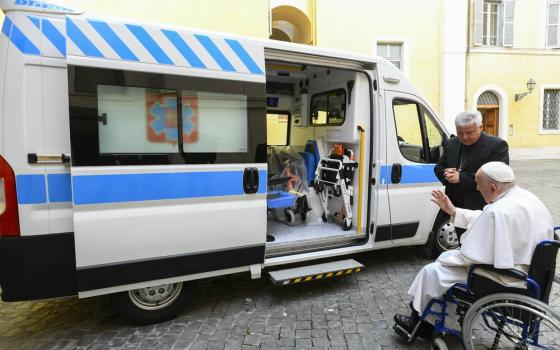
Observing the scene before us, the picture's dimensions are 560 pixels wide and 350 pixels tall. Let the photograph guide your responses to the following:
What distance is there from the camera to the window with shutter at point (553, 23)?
1641 cm

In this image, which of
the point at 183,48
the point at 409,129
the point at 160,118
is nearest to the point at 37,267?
the point at 160,118

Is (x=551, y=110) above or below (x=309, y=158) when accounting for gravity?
above

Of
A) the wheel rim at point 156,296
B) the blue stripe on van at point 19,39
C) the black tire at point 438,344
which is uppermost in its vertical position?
the blue stripe on van at point 19,39

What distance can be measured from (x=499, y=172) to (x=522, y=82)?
656 inches

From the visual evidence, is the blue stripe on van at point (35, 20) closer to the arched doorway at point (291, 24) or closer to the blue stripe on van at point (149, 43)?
the blue stripe on van at point (149, 43)

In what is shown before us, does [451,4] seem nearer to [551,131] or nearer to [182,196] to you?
[551,131]

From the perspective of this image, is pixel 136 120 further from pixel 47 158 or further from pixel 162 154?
pixel 47 158

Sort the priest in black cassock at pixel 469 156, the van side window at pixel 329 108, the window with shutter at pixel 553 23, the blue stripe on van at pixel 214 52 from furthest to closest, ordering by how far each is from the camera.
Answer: the window with shutter at pixel 553 23
the van side window at pixel 329 108
the priest in black cassock at pixel 469 156
the blue stripe on van at pixel 214 52

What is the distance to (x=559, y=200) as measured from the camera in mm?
8672

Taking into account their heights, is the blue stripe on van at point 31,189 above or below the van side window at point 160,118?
below

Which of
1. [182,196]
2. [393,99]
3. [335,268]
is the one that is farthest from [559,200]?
[182,196]

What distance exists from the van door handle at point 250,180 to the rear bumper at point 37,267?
1.43m

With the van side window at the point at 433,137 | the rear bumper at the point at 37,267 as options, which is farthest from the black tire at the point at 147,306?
the van side window at the point at 433,137

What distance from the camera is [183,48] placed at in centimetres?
325
